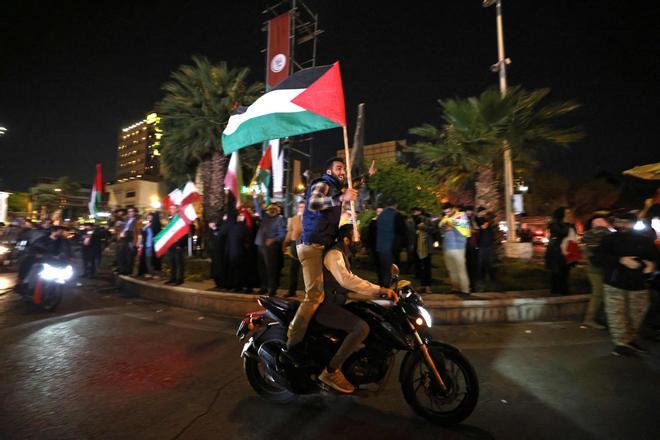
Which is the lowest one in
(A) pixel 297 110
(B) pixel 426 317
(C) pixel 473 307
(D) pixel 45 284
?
(C) pixel 473 307

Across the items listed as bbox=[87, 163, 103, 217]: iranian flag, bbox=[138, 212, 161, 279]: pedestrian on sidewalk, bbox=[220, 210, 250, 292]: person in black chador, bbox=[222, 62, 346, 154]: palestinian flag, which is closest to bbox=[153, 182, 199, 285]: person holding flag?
bbox=[220, 210, 250, 292]: person in black chador

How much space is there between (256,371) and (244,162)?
1652cm

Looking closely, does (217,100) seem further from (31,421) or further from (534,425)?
→ (534,425)

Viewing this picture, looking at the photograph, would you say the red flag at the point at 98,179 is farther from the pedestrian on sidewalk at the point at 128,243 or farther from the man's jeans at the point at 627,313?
the man's jeans at the point at 627,313

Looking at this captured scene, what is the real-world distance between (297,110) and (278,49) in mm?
15180

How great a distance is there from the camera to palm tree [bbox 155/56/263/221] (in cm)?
1767

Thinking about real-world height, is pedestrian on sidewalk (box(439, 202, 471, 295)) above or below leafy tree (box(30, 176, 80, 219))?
below

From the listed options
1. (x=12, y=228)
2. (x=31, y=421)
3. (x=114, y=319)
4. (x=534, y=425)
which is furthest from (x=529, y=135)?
(x=12, y=228)

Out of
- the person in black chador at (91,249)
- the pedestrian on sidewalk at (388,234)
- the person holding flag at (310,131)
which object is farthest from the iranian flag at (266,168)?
the person in black chador at (91,249)

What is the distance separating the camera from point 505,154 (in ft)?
44.9

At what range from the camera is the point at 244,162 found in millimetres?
19094

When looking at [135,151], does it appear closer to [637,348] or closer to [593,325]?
[593,325]

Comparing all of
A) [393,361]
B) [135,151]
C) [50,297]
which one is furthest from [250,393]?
[135,151]

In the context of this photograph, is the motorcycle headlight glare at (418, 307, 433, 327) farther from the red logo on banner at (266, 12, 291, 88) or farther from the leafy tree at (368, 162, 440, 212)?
the leafy tree at (368, 162, 440, 212)
